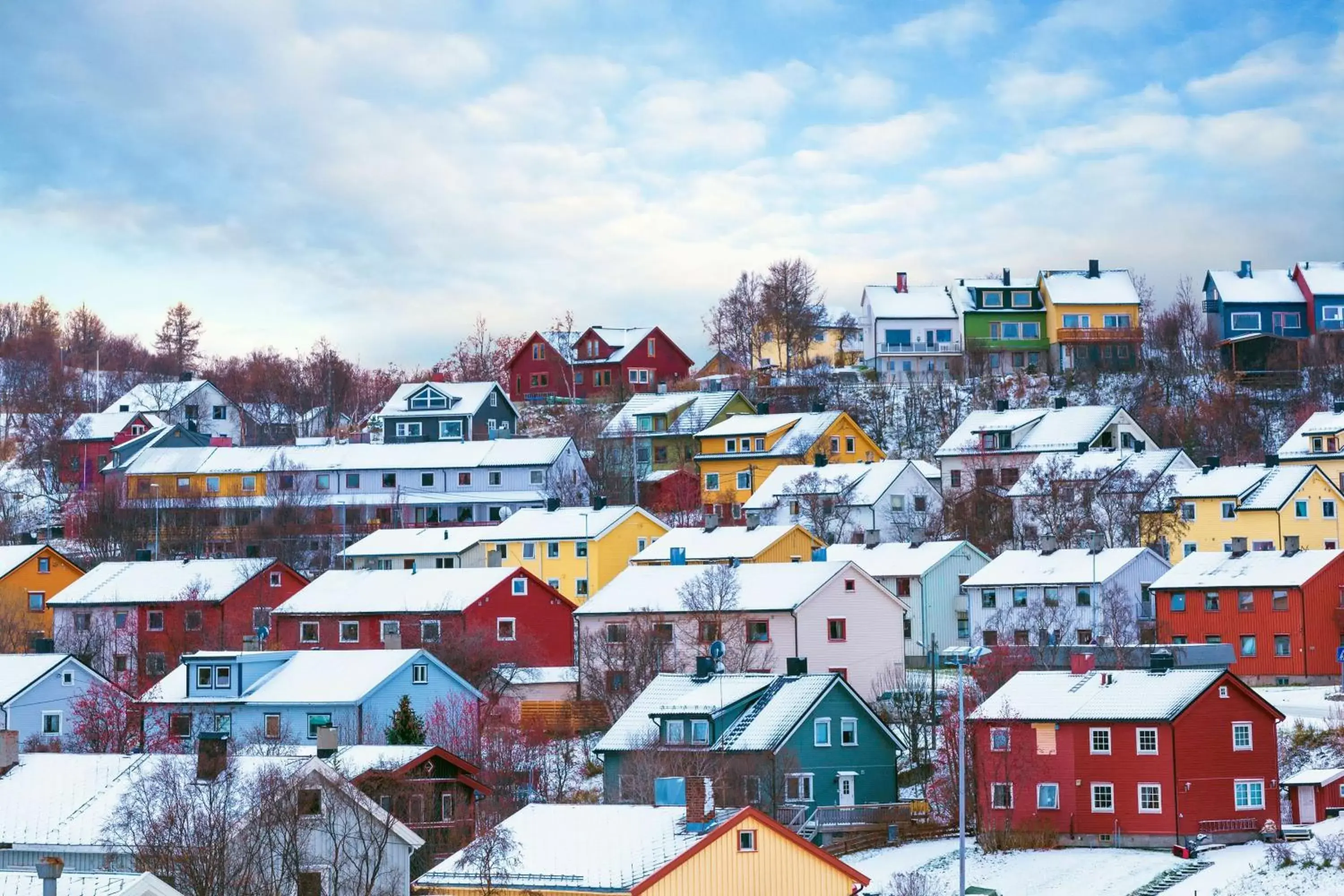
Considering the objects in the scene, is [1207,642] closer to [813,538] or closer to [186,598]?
[813,538]

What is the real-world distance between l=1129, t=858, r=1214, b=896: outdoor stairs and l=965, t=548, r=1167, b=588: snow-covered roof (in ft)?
84.6

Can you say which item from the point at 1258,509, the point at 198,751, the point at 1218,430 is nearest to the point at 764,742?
the point at 198,751

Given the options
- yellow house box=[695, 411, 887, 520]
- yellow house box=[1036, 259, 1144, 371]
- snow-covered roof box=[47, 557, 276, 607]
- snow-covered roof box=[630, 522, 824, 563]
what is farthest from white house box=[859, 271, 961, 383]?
snow-covered roof box=[47, 557, 276, 607]

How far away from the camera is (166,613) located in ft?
280

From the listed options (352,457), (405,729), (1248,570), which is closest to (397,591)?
(405,729)

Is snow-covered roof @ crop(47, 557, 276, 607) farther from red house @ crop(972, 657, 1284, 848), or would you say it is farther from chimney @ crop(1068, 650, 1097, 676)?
red house @ crop(972, 657, 1284, 848)

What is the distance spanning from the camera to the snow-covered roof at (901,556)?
81.6m

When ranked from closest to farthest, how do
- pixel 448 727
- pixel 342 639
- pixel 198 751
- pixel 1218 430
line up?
pixel 198 751 → pixel 448 727 → pixel 342 639 → pixel 1218 430

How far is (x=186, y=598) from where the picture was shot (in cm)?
8494

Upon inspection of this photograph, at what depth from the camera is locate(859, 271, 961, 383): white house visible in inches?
4724

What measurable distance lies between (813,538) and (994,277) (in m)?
42.9

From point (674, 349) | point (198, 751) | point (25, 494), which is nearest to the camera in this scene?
point (198, 751)

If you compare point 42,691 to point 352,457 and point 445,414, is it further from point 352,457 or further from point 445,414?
point 445,414

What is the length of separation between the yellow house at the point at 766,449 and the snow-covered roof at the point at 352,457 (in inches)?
314
